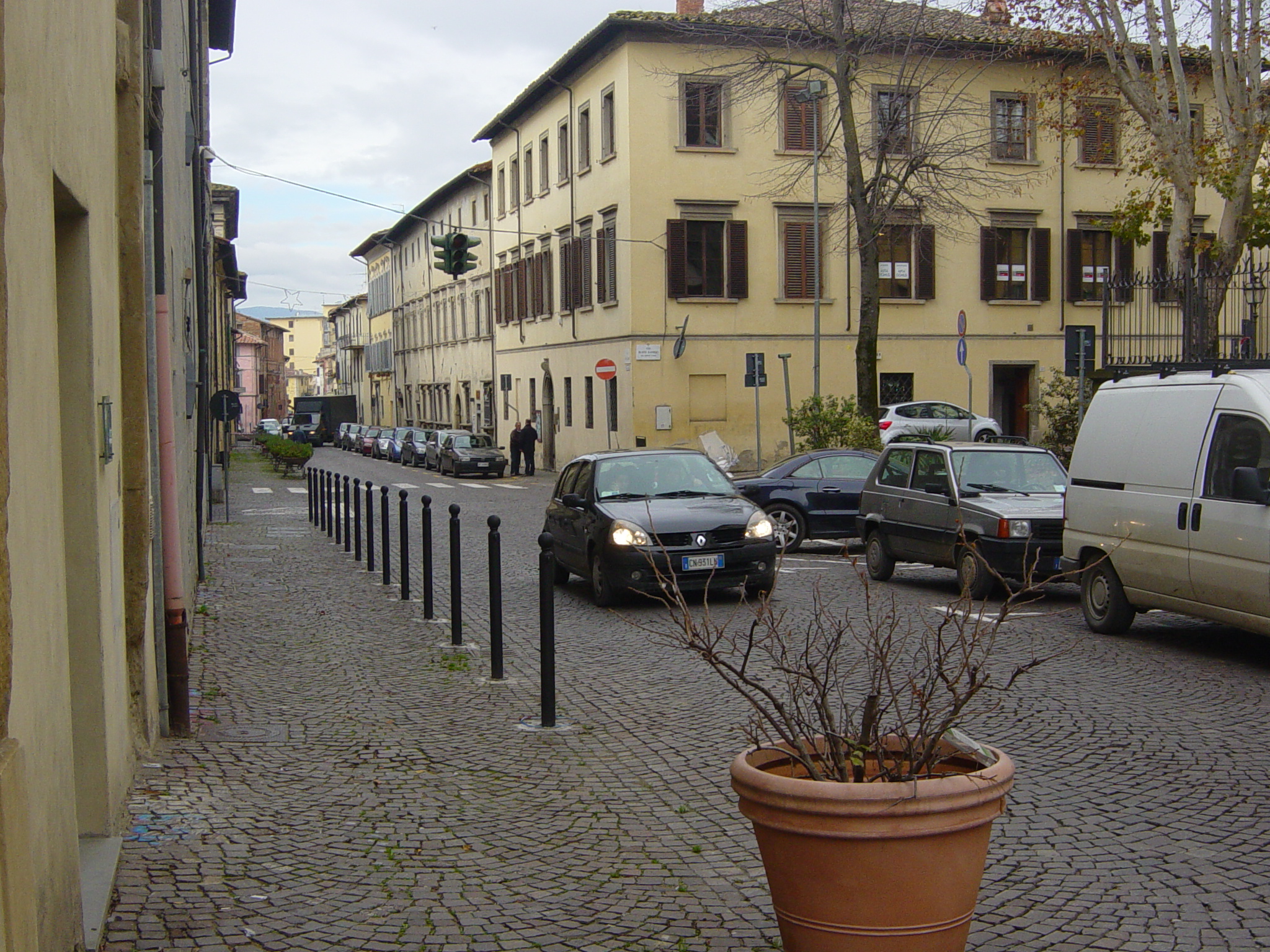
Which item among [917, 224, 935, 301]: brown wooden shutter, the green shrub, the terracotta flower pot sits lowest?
the terracotta flower pot

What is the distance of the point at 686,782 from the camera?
6.38 meters

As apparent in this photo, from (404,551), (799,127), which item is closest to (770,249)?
(799,127)

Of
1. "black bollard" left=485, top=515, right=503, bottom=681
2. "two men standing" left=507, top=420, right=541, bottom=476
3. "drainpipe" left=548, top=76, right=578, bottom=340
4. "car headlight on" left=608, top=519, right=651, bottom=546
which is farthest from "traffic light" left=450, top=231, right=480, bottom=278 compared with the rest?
"two men standing" left=507, top=420, right=541, bottom=476

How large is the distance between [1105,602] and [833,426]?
14.2m

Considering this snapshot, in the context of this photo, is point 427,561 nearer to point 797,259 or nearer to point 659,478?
point 659,478

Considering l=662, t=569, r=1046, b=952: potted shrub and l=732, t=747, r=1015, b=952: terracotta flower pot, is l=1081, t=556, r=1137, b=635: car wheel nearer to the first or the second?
l=662, t=569, r=1046, b=952: potted shrub

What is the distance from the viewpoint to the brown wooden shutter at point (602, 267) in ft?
123

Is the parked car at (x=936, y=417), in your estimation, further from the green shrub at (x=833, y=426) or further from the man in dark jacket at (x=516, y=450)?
the man in dark jacket at (x=516, y=450)

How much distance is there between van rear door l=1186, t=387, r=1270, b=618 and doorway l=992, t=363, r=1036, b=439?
2957 cm

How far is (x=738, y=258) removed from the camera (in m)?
35.6

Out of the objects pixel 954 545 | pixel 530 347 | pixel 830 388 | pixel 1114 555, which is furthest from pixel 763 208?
pixel 1114 555

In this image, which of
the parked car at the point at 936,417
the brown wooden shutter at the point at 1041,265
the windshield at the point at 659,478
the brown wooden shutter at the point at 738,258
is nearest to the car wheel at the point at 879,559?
the windshield at the point at 659,478

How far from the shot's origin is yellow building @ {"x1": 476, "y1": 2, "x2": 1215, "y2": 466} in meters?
35.2

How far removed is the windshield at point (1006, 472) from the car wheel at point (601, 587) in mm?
3729
